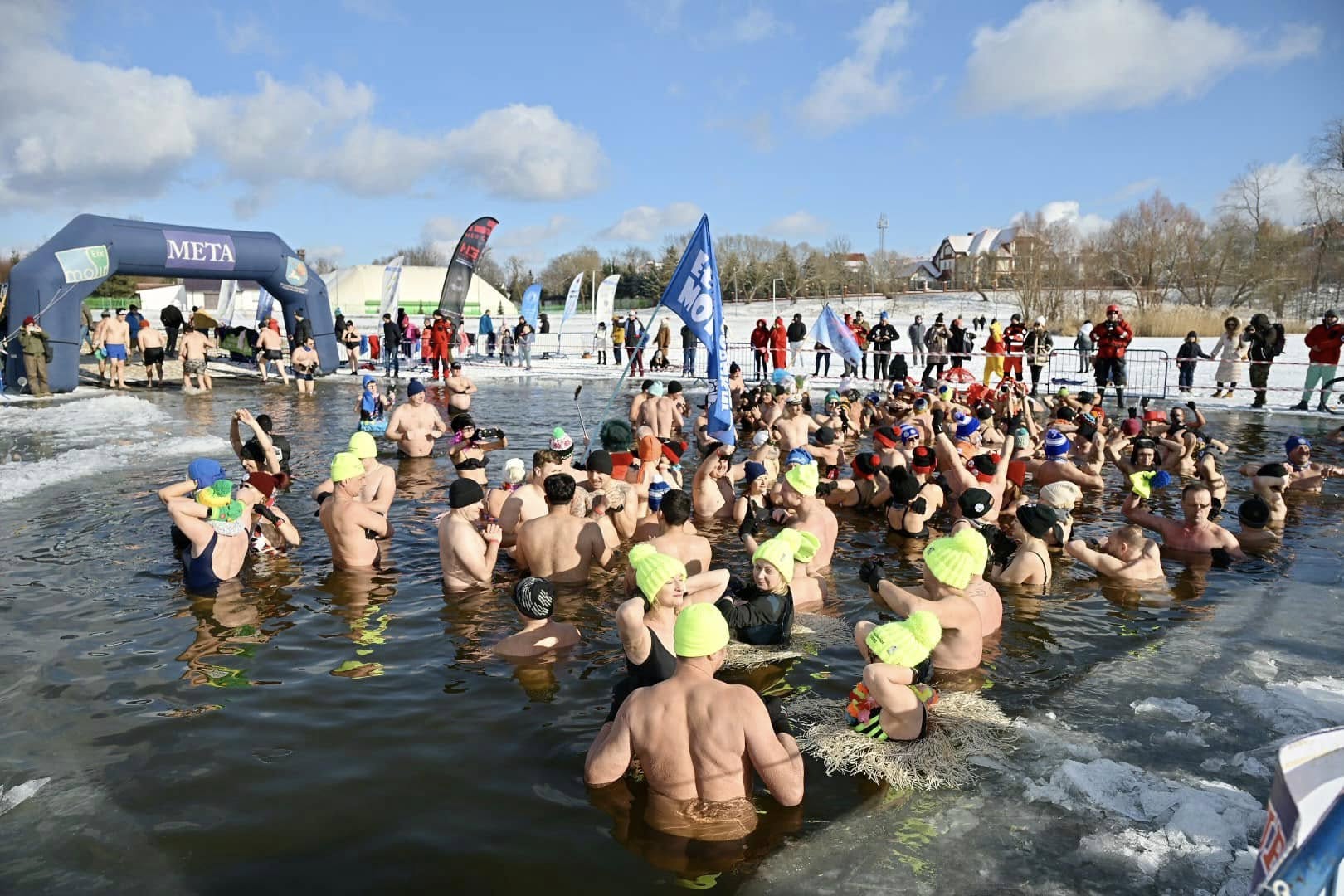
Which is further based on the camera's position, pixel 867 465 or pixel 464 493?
pixel 867 465

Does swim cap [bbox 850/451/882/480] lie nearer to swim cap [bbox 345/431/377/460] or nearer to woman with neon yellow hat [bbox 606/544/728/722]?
swim cap [bbox 345/431/377/460]

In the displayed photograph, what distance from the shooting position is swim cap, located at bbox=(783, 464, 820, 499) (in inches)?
266

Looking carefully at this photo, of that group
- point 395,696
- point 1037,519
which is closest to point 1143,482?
point 1037,519

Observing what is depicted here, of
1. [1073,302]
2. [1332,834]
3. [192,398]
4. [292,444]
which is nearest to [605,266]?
[1073,302]

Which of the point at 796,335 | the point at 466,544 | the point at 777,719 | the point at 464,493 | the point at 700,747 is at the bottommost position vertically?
the point at 777,719

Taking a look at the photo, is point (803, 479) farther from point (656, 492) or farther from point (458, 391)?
point (458, 391)

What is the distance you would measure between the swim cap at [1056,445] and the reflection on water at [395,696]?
1097 mm

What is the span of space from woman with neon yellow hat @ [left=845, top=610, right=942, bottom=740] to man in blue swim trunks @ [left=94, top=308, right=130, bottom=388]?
21.7 metres

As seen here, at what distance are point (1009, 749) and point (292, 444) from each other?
12.3 meters

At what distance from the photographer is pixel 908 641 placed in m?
4.17

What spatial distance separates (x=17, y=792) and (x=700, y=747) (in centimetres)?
331

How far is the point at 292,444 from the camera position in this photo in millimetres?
13945

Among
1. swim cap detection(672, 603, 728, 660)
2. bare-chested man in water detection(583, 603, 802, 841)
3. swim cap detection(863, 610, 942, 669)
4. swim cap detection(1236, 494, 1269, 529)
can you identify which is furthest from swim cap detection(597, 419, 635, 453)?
swim cap detection(1236, 494, 1269, 529)

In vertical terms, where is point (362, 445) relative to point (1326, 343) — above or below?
below
